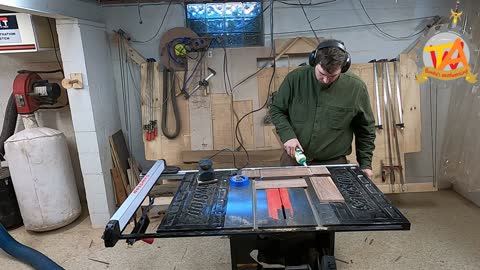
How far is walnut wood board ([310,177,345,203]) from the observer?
1214 millimetres

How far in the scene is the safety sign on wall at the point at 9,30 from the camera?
2.33 metres

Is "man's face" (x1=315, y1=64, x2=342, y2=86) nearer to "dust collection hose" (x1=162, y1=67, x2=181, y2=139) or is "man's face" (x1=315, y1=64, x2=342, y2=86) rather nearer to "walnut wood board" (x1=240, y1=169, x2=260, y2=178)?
"walnut wood board" (x1=240, y1=169, x2=260, y2=178)

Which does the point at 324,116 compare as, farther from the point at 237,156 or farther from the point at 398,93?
the point at 398,93

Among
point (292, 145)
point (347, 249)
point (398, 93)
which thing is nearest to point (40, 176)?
point (292, 145)

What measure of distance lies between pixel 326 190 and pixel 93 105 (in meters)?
2.05

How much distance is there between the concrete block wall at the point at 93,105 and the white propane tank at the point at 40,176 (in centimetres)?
19

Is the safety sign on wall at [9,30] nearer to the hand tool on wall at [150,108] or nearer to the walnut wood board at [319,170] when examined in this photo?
the hand tool on wall at [150,108]

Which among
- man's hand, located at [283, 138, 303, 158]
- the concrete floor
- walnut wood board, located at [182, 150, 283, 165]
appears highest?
man's hand, located at [283, 138, 303, 158]

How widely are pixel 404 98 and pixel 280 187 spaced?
193 cm

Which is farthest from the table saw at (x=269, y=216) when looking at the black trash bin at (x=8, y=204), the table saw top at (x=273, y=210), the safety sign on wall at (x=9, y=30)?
the black trash bin at (x=8, y=204)

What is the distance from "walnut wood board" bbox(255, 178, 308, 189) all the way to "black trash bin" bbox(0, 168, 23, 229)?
2386 millimetres

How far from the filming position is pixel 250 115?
281 cm

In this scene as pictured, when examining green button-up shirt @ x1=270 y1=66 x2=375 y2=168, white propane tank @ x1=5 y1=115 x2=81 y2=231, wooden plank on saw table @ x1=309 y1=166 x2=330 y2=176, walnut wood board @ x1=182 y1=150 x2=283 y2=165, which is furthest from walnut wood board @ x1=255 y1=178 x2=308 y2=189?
white propane tank @ x1=5 y1=115 x2=81 y2=231

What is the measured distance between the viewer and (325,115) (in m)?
1.78
